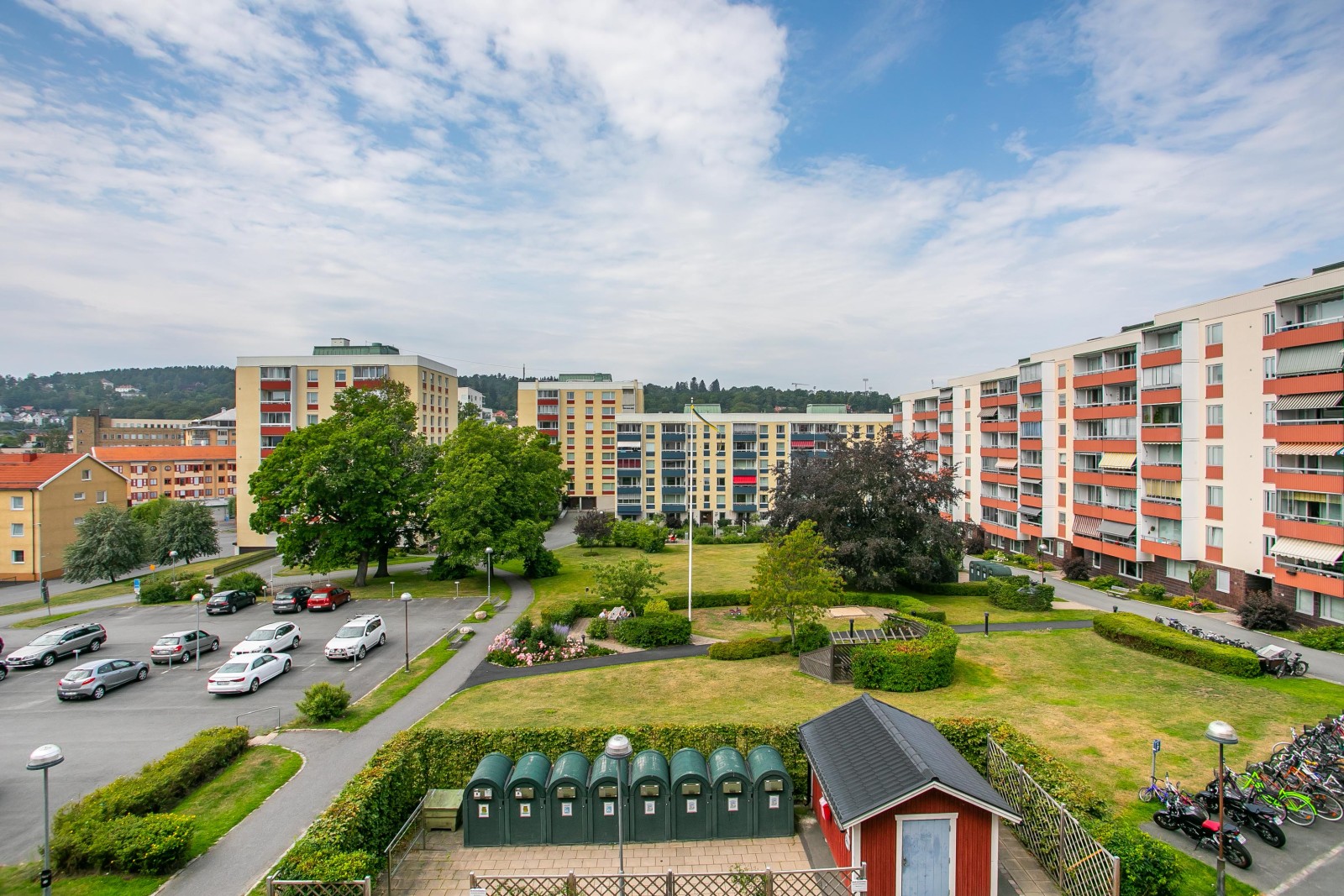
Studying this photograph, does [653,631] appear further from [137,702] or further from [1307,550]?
[1307,550]

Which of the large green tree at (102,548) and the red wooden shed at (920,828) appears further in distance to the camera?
the large green tree at (102,548)

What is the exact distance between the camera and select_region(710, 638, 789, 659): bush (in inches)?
1086

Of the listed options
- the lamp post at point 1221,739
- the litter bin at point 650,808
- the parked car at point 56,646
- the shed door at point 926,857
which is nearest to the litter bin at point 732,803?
the litter bin at point 650,808

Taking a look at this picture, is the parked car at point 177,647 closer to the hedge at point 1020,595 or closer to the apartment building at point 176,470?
the hedge at point 1020,595

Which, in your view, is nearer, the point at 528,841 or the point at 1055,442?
the point at 528,841

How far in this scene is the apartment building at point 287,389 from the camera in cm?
6694

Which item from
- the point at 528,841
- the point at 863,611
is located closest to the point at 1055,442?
the point at 863,611

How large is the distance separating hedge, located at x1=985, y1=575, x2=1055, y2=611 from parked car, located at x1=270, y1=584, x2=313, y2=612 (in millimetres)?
39506

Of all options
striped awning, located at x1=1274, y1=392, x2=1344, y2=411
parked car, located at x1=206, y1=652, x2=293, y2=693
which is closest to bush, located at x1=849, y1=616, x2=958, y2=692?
striped awning, located at x1=1274, y1=392, x2=1344, y2=411

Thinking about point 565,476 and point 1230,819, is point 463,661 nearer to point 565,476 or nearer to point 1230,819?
point 1230,819

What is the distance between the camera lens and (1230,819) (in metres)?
14.1

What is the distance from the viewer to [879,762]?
43.3 feet

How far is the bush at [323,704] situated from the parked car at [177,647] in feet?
31.0

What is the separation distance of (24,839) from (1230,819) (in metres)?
26.3
